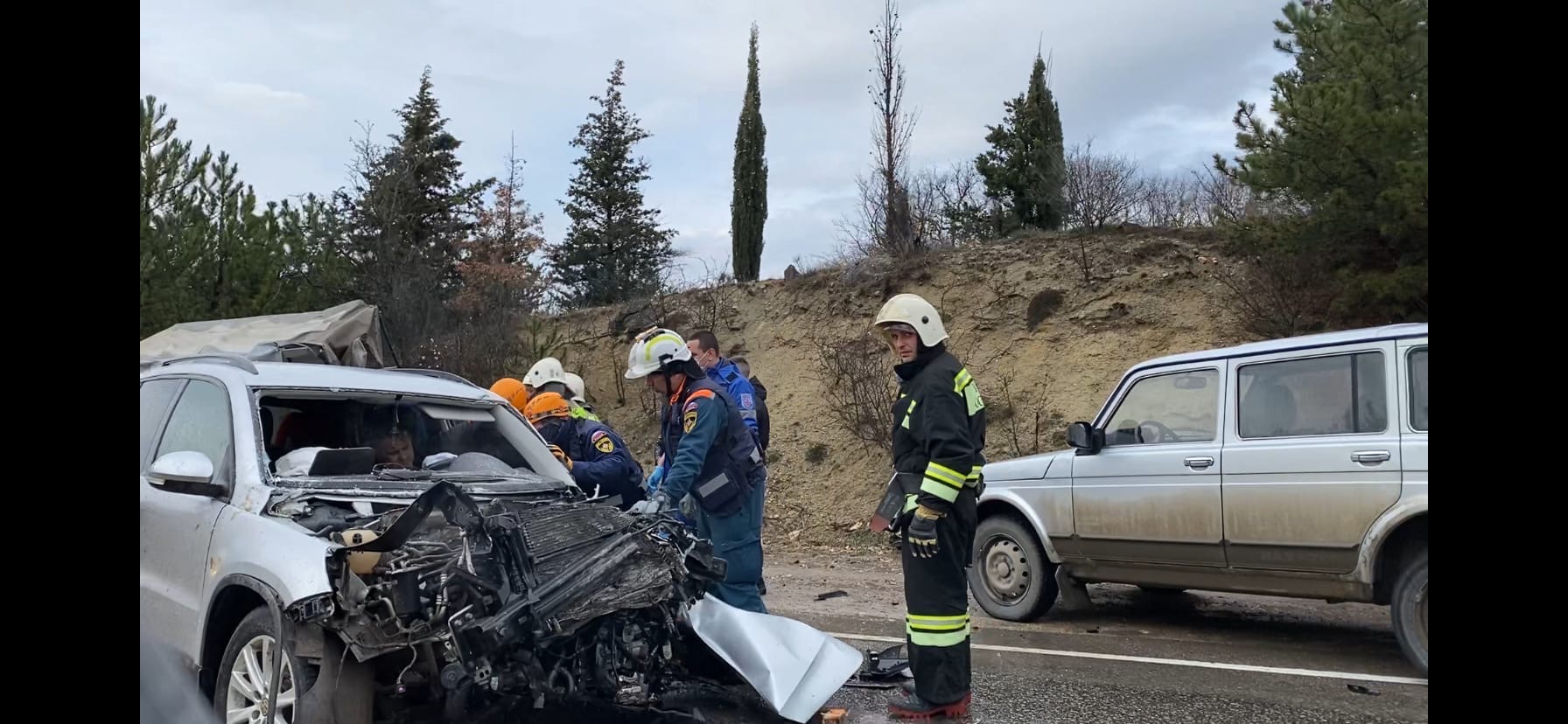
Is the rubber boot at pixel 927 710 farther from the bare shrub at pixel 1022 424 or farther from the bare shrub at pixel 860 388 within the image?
the bare shrub at pixel 860 388

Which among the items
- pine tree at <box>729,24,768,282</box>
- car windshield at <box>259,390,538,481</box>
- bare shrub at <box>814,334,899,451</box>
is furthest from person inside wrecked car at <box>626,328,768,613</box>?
pine tree at <box>729,24,768,282</box>

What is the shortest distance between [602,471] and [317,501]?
6.96 ft

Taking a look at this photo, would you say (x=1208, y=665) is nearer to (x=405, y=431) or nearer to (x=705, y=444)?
(x=705, y=444)

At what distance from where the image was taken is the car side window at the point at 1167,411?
6367 millimetres

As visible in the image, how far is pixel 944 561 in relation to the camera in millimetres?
4652

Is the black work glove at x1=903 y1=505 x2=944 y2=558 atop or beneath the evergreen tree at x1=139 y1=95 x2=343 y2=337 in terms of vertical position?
beneath

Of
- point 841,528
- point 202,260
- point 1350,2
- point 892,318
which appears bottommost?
point 841,528

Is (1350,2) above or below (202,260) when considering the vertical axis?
above

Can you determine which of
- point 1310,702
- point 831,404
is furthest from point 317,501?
point 831,404

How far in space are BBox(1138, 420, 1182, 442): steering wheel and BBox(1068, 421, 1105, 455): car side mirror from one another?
0.25 metres

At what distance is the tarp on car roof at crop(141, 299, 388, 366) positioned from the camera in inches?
385

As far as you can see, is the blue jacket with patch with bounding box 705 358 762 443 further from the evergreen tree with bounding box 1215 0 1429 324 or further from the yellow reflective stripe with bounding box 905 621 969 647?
the evergreen tree with bounding box 1215 0 1429 324
